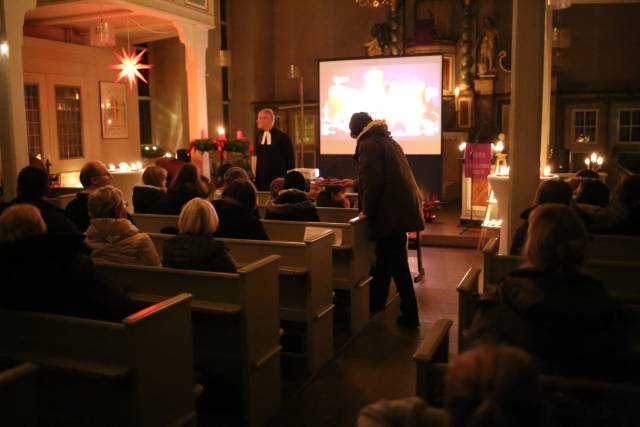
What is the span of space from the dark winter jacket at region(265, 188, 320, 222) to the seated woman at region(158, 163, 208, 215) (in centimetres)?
57

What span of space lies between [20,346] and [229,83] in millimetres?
11849

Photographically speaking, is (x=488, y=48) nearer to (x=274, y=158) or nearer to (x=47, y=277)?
(x=274, y=158)

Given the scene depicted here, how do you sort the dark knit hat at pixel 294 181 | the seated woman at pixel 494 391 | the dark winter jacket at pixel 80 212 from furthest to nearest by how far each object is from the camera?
the dark knit hat at pixel 294 181
the dark winter jacket at pixel 80 212
the seated woman at pixel 494 391

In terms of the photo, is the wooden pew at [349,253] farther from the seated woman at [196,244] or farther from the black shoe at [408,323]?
the seated woman at [196,244]

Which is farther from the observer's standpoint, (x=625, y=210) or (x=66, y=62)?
(x=66, y=62)

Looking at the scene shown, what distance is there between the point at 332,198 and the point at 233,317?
2.57 metres

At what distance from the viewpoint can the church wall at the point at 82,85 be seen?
9047mm

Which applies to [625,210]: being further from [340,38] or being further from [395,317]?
[340,38]

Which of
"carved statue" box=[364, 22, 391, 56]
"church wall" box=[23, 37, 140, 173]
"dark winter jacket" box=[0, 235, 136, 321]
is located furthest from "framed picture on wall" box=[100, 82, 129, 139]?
"dark winter jacket" box=[0, 235, 136, 321]

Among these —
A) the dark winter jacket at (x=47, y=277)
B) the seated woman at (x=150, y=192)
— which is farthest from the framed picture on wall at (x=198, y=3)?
the dark winter jacket at (x=47, y=277)

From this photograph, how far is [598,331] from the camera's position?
188 centimetres

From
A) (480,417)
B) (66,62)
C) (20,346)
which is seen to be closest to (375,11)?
(66,62)

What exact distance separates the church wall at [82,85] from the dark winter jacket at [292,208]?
5.83 metres

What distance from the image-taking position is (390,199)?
15.0ft
